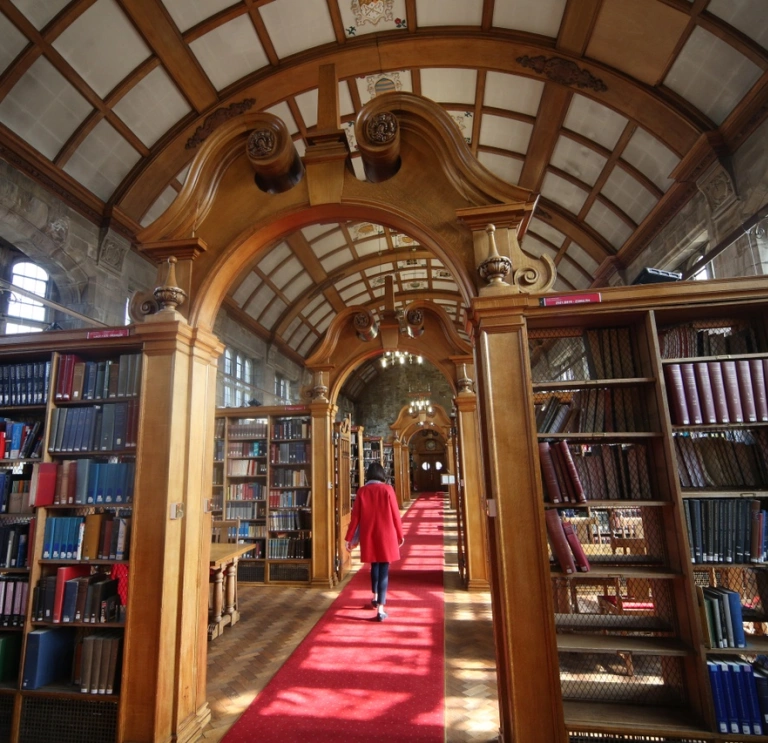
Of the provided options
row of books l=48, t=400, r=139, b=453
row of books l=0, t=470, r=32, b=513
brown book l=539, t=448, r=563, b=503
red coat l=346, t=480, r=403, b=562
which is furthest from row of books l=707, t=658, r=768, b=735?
row of books l=0, t=470, r=32, b=513

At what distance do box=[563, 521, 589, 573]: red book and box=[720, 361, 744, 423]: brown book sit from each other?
105 centimetres

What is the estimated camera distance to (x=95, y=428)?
310 centimetres

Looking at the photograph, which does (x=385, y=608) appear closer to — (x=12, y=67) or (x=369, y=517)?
(x=369, y=517)

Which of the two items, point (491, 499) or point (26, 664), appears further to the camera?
point (26, 664)

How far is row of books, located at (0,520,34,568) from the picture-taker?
9.75ft

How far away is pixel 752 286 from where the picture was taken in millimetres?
2506

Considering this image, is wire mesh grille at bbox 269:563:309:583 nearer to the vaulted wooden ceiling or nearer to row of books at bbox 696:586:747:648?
row of books at bbox 696:586:747:648

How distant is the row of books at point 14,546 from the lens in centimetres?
297

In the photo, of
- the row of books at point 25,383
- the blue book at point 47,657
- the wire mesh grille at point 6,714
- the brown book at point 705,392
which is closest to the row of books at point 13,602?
the blue book at point 47,657

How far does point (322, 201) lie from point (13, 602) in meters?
3.28

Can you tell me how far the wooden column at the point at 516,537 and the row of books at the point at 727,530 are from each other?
0.80 m

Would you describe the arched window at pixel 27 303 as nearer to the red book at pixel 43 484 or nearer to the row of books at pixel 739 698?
the red book at pixel 43 484

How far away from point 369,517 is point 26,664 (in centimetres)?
296

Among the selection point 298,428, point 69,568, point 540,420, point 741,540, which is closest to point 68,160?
point 298,428
